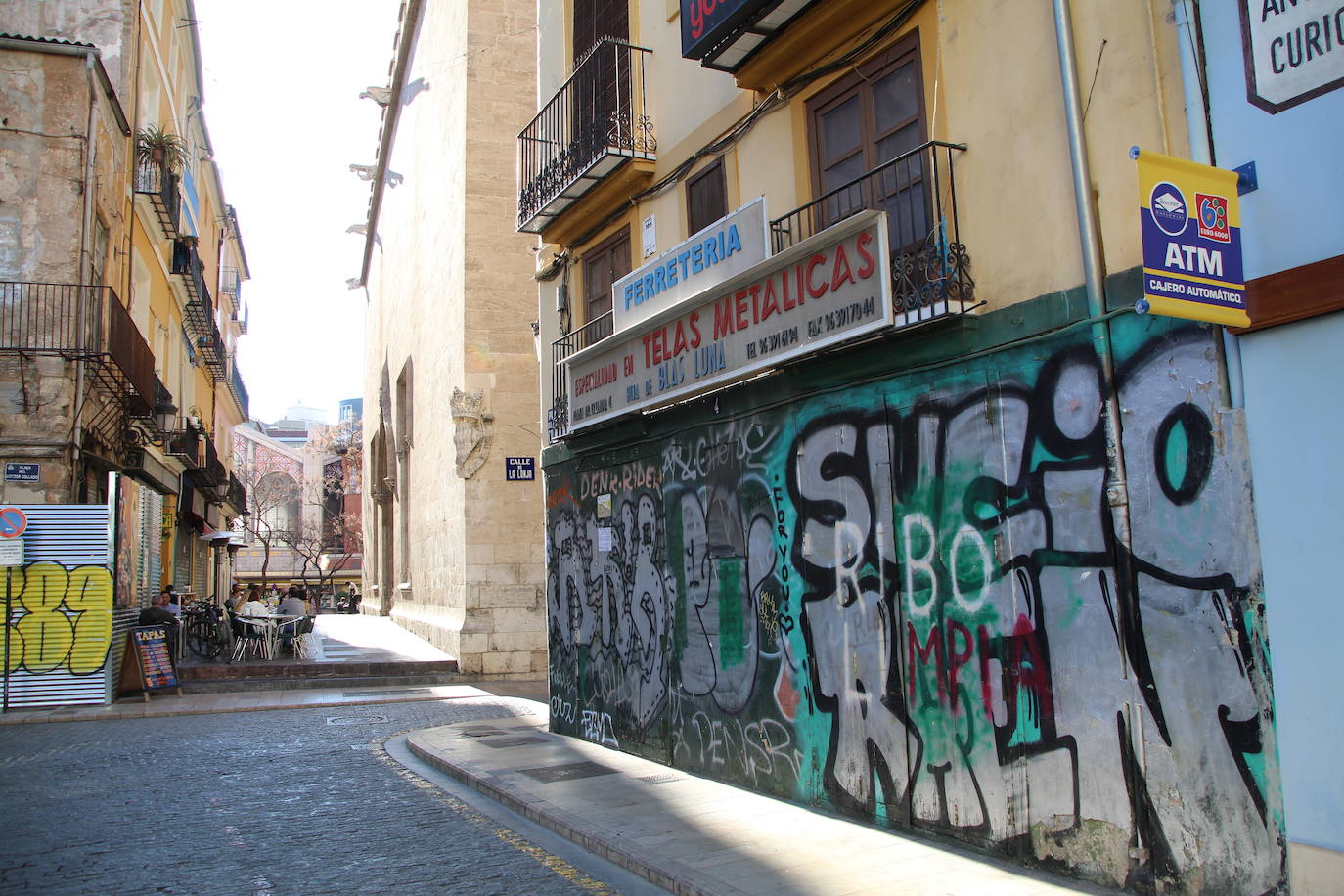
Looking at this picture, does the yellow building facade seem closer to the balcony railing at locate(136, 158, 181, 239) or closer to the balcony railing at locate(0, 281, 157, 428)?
the balcony railing at locate(0, 281, 157, 428)

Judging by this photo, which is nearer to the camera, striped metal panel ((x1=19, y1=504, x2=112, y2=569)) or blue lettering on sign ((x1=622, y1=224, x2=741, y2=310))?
blue lettering on sign ((x1=622, y1=224, x2=741, y2=310))

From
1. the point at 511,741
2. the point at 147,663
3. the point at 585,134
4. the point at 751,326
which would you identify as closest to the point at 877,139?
the point at 751,326

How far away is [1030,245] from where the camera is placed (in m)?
6.11

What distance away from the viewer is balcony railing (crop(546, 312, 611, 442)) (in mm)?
11492

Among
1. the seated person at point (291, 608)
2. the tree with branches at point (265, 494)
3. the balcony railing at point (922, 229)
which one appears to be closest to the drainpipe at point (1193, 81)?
the balcony railing at point (922, 229)

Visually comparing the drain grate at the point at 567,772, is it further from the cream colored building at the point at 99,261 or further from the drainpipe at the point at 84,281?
the drainpipe at the point at 84,281

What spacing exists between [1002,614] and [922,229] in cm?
258

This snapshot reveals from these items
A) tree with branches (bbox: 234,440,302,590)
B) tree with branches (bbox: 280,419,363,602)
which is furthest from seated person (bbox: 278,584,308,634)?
tree with branches (bbox: 280,419,363,602)

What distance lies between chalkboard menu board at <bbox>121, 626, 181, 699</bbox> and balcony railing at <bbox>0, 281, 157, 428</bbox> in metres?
3.80

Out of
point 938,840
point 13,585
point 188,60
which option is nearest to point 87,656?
point 13,585

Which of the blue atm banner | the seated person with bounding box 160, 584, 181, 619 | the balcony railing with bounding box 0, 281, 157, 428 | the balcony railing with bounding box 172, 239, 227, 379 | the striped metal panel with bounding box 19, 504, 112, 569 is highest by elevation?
the balcony railing with bounding box 172, 239, 227, 379

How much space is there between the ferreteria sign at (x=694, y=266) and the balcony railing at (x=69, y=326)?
9498 mm

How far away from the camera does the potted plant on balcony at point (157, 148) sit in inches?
758

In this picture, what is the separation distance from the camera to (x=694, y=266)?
8.98 m
